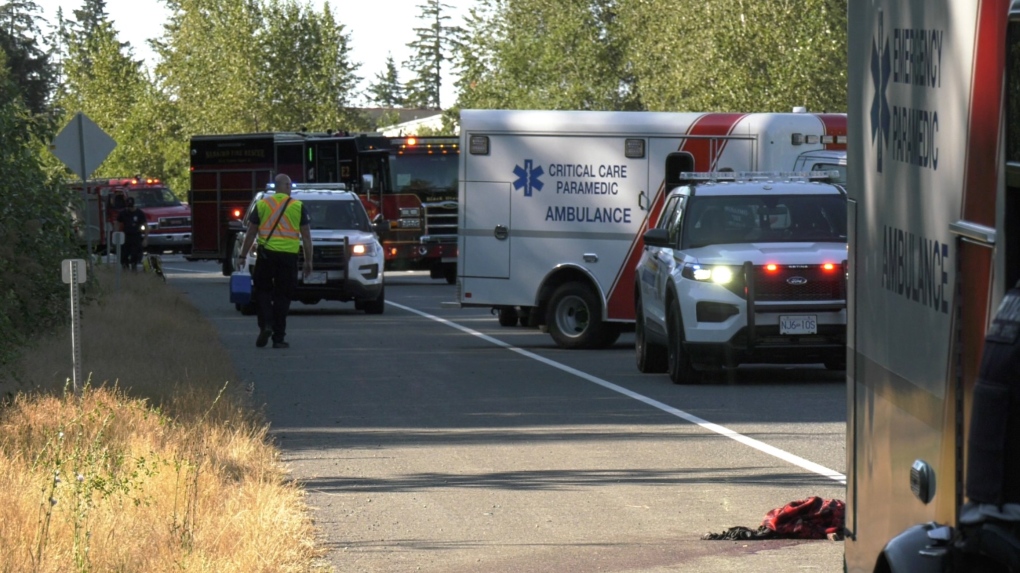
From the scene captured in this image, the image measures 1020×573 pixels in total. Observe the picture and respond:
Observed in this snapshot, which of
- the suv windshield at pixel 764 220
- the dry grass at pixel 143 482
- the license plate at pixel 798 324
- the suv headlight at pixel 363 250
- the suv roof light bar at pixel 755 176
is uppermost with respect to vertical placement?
the suv roof light bar at pixel 755 176

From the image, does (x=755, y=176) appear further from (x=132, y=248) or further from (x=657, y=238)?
(x=132, y=248)

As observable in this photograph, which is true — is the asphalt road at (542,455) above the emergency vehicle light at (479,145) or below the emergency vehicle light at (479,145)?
below

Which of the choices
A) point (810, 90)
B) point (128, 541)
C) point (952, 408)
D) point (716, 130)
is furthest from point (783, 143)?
point (810, 90)

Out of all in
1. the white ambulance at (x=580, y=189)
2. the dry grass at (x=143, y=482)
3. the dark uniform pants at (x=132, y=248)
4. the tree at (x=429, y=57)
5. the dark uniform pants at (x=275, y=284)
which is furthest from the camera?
the tree at (x=429, y=57)

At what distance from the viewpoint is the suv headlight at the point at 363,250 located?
85.1 ft

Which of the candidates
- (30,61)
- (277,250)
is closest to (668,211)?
(277,250)

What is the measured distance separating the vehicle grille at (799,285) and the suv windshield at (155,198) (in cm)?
4038

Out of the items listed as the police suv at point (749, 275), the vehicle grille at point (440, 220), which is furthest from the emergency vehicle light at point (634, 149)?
the vehicle grille at point (440, 220)

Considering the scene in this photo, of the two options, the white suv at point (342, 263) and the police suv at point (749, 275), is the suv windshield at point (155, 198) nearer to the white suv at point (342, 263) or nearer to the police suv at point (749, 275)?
the white suv at point (342, 263)

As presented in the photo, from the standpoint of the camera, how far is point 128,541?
7.22m

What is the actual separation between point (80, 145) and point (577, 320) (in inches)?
256

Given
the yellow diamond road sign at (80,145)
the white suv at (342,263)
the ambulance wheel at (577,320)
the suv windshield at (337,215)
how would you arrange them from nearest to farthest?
the ambulance wheel at (577,320), the yellow diamond road sign at (80,145), the white suv at (342,263), the suv windshield at (337,215)

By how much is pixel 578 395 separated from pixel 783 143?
242 inches

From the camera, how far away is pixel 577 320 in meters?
20.2
